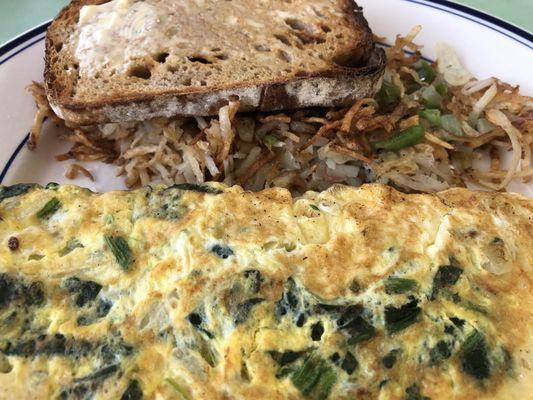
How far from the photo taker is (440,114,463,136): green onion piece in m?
3.39

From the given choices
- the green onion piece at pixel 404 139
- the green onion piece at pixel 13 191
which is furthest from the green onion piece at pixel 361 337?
the green onion piece at pixel 404 139

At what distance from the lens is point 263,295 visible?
189 cm

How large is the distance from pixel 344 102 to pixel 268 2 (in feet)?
2.94

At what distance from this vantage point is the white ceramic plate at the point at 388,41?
3.34m

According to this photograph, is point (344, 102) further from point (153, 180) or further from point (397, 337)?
point (397, 337)

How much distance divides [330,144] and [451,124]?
81cm

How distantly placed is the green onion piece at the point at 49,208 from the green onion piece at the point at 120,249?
0.28 metres

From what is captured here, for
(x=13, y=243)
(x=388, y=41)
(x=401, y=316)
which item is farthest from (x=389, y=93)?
(x=13, y=243)

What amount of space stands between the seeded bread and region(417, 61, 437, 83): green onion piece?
43cm

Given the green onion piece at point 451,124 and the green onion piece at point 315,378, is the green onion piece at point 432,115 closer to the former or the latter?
the green onion piece at point 451,124

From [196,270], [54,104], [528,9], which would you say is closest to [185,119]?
[54,104]

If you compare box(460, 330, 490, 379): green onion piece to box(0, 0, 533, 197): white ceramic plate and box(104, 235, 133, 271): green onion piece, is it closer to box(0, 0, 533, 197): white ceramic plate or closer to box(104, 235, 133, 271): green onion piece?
box(104, 235, 133, 271): green onion piece

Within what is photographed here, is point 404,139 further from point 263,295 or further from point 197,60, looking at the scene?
point 263,295

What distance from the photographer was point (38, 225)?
2.14 metres
